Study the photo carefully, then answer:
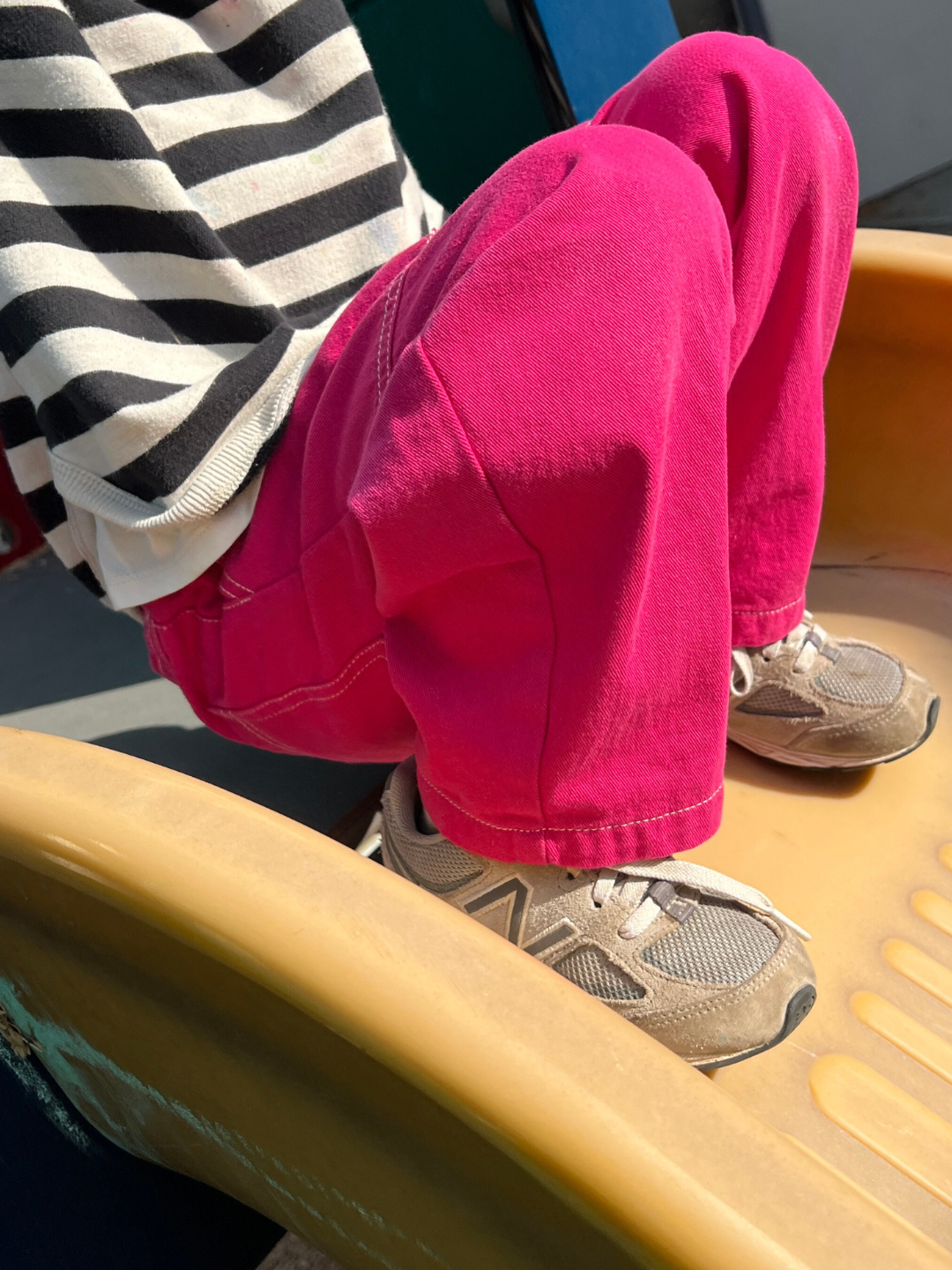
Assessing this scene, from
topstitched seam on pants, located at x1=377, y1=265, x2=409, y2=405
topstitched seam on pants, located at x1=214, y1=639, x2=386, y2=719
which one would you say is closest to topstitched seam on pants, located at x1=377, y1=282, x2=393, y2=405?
topstitched seam on pants, located at x1=377, y1=265, x2=409, y2=405

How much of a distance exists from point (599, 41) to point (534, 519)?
688 millimetres

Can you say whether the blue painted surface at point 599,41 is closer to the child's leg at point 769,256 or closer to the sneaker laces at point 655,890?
the child's leg at point 769,256

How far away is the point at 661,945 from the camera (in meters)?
0.47

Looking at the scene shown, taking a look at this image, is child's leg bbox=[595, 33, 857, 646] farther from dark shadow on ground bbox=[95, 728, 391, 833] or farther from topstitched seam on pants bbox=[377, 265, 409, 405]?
dark shadow on ground bbox=[95, 728, 391, 833]

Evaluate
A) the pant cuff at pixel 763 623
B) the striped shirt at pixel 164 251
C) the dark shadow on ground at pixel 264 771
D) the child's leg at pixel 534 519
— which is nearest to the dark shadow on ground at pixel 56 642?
the dark shadow on ground at pixel 264 771

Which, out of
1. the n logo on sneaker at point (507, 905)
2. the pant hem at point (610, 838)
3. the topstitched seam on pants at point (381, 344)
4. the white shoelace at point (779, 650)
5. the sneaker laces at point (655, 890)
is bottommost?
the white shoelace at point (779, 650)

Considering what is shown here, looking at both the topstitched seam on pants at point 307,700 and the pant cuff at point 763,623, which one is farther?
the pant cuff at point 763,623

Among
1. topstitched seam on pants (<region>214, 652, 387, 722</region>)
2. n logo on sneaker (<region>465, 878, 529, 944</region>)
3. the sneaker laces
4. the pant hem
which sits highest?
topstitched seam on pants (<region>214, 652, 387, 722</region>)

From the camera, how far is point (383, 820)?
21.6 inches

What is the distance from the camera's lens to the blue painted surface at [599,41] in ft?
2.72

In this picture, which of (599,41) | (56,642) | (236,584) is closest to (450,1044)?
(236,584)

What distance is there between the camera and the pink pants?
35 centimetres

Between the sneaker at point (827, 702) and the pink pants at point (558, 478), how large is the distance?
14 cm

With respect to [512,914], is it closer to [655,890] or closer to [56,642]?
[655,890]
